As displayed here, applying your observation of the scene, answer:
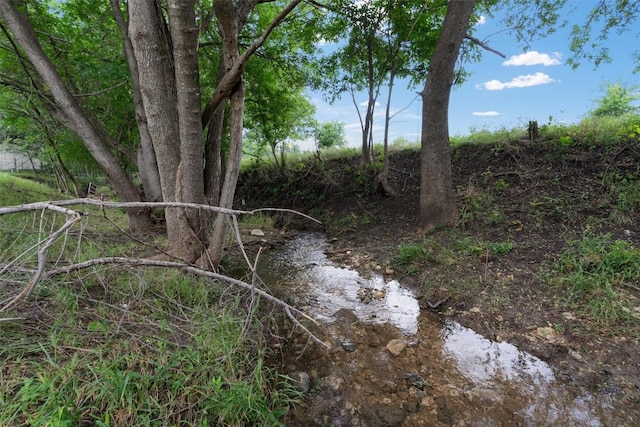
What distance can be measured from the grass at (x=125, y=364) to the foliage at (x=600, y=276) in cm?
252

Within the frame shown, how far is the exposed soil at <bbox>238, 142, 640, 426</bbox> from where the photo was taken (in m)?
2.05

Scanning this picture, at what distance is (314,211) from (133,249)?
3.83 metres

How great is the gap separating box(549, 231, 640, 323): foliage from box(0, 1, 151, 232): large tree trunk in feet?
18.7

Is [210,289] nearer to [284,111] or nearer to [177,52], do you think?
[177,52]

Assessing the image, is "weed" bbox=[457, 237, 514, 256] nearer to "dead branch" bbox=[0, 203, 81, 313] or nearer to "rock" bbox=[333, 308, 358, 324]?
"rock" bbox=[333, 308, 358, 324]

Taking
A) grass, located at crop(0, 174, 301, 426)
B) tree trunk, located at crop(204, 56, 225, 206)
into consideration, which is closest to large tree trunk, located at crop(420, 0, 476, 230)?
tree trunk, located at crop(204, 56, 225, 206)

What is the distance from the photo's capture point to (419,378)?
2012 mm

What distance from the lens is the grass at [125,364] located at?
1.43m

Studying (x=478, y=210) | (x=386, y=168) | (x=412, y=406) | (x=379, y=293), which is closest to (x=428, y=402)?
(x=412, y=406)

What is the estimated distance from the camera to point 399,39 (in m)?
5.32

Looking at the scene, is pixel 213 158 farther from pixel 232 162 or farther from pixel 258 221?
pixel 258 221

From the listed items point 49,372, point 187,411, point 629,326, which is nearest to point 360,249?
point 629,326

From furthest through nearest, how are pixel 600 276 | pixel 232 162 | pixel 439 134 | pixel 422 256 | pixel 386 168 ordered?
pixel 386 168, pixel 439 134, pixel 422 256, pixel 232 162, pixel 600 276

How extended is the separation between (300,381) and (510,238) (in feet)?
9.83
